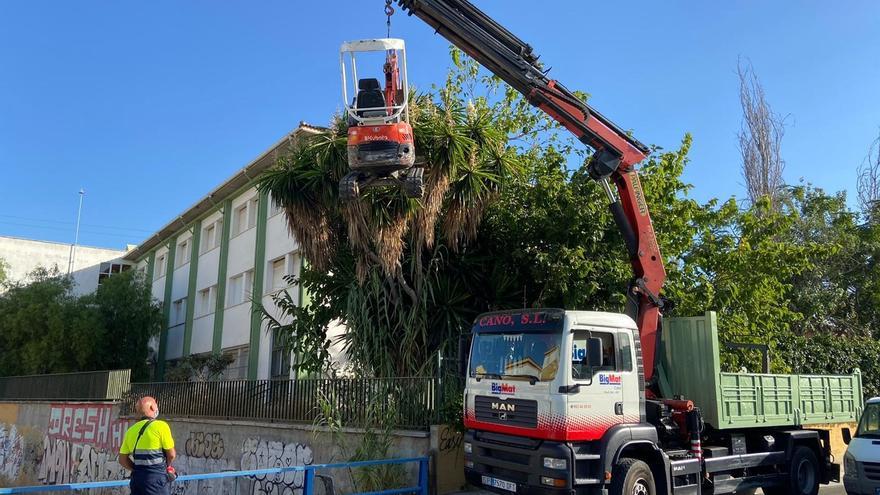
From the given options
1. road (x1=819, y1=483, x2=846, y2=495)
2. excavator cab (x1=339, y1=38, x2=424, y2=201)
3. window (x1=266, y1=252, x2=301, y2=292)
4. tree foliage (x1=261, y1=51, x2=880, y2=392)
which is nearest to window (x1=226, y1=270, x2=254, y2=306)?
window (x1=266, y1=252, x2=301, y2=292)

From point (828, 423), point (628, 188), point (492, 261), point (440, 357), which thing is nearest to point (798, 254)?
point (828, 423)

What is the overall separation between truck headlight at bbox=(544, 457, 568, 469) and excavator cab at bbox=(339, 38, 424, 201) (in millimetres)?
4282

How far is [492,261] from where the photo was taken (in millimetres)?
13125

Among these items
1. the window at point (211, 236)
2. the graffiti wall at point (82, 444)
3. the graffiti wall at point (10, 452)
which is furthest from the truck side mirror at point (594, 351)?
the graffiti wall at point (10, 452)

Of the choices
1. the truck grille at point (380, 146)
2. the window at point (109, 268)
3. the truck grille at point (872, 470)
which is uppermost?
the window at point (109, 268)

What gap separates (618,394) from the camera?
7.95 meters

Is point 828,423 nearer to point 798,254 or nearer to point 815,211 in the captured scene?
point 798,254

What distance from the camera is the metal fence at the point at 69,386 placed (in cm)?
2119

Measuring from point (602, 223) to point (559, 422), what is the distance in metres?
5.81

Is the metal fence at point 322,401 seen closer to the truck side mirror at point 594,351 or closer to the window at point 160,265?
the truck side mirror at point 594,351

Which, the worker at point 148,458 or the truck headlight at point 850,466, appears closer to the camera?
the worker at point 148,458

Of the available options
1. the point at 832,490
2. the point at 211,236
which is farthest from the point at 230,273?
the point at 832,490

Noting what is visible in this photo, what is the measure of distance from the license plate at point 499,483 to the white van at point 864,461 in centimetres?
492

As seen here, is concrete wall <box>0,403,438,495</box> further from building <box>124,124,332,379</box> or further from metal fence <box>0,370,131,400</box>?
building <box>124,124,332,379</box>
